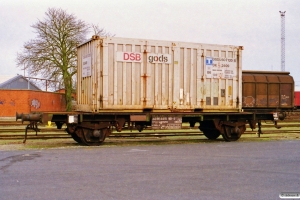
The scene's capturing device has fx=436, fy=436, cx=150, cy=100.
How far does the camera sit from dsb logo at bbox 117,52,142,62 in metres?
14.7

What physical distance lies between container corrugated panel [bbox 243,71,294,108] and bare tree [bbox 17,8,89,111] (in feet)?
78.7

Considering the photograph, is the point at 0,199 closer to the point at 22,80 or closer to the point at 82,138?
the point at 82,138

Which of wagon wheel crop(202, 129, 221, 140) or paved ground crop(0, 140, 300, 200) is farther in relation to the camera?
wagon wheel crop(202, 129, 221, 140)

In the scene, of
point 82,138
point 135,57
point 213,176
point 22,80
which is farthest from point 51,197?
point 22,80

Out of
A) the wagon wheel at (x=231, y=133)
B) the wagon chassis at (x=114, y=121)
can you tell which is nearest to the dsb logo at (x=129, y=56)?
the wagon chassis at (x=114, y=121)

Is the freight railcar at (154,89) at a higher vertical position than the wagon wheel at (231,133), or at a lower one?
higher

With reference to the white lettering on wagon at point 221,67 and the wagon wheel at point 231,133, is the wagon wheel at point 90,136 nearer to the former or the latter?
the white lettering on wagon at point 221,67

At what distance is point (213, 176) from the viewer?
8453 mm

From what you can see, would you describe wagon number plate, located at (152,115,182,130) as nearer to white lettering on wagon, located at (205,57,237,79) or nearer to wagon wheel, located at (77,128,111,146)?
wagon wheel, located at (77,128,111,146)

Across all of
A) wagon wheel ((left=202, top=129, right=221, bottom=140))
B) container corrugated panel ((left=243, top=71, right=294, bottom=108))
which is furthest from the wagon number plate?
container corrugated panel ((left=243, top=71, right=294, bottom=108))

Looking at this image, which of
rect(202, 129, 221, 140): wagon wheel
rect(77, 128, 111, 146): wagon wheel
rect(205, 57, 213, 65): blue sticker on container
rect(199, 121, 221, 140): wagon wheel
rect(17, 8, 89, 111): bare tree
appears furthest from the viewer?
rect(17, 8, 89, 111): bare tree

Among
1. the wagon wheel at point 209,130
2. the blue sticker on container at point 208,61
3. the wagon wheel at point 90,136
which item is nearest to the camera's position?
the wagon wheel at point 90,136

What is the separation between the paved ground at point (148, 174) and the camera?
6.97 meters

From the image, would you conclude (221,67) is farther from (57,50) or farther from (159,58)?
(57,50)
